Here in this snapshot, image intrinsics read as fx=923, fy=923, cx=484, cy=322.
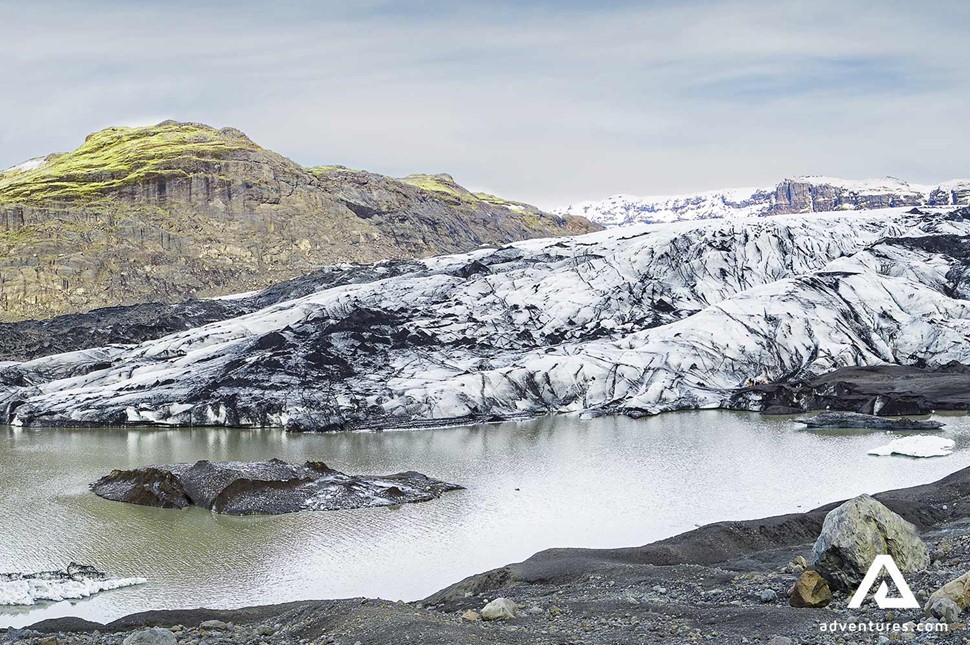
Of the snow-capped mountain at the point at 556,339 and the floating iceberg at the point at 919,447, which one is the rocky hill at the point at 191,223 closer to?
the snow-capped mountain at the point at 556,339

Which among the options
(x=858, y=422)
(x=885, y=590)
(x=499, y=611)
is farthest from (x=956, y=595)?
(x=858, y=422)

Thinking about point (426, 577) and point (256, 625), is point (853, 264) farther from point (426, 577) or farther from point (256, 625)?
point (256, 625)

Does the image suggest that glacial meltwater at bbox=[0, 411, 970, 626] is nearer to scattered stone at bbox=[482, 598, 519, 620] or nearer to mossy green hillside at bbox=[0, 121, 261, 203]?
scattered stone at bbox=[482, 598, 519, 620]

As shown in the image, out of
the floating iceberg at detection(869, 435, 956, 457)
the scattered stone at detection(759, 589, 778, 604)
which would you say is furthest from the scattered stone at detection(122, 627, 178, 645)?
the floating iceberg at detection(869, 435, 956, 457)

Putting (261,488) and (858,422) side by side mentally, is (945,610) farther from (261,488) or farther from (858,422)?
(858,422)

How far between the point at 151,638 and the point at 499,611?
3223 mm

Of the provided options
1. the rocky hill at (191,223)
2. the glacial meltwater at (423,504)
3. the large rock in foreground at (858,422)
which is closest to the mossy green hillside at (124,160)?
the rocky hill at (191,223)

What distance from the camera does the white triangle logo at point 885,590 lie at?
7246mm

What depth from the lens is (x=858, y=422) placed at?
92.8 ft

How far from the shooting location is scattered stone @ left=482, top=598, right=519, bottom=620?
902 centimetres

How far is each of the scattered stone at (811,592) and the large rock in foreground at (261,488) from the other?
38.3ft

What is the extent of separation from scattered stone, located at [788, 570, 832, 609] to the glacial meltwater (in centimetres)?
591

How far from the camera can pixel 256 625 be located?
9.59 m

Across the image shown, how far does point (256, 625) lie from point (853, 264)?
36.7 meters
